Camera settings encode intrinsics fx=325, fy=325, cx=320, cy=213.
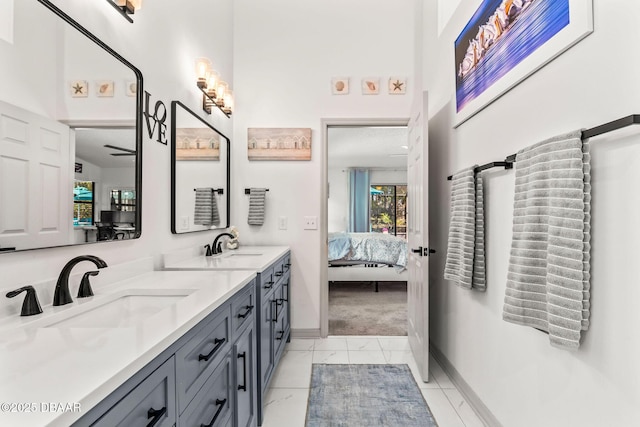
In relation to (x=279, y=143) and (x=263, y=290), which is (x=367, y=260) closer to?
(x=279, y=143)

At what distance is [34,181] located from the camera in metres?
1.08

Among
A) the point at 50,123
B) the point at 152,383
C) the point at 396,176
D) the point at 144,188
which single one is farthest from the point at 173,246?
the point at 396,176

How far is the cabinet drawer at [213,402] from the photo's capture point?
973 millimetres

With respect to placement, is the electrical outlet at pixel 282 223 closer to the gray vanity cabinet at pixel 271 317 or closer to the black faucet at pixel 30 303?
the gray vanity cabinet at pixel 271 317

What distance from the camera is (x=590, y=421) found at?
1065 millimetres

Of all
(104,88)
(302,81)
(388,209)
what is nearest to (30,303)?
(104,88)

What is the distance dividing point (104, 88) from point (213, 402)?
53.8 inches

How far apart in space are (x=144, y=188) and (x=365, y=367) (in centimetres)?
199

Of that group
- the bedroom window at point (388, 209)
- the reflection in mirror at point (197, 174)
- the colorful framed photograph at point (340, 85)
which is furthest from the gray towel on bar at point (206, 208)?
the bedroom window at point (388, 209)

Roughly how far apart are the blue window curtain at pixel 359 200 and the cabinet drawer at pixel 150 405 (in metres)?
8.37

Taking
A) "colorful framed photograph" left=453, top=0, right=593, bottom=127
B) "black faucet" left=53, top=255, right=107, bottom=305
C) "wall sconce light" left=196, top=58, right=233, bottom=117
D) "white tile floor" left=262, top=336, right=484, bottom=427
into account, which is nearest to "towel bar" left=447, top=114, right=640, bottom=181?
"colorful framed photograph" left=453, top=0, right=593, bottom=127

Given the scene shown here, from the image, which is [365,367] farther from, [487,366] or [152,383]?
[152,383]

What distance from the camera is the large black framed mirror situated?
1.01 meters

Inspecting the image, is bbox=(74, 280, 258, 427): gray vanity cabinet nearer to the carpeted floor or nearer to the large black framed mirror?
the large black framed mirror
